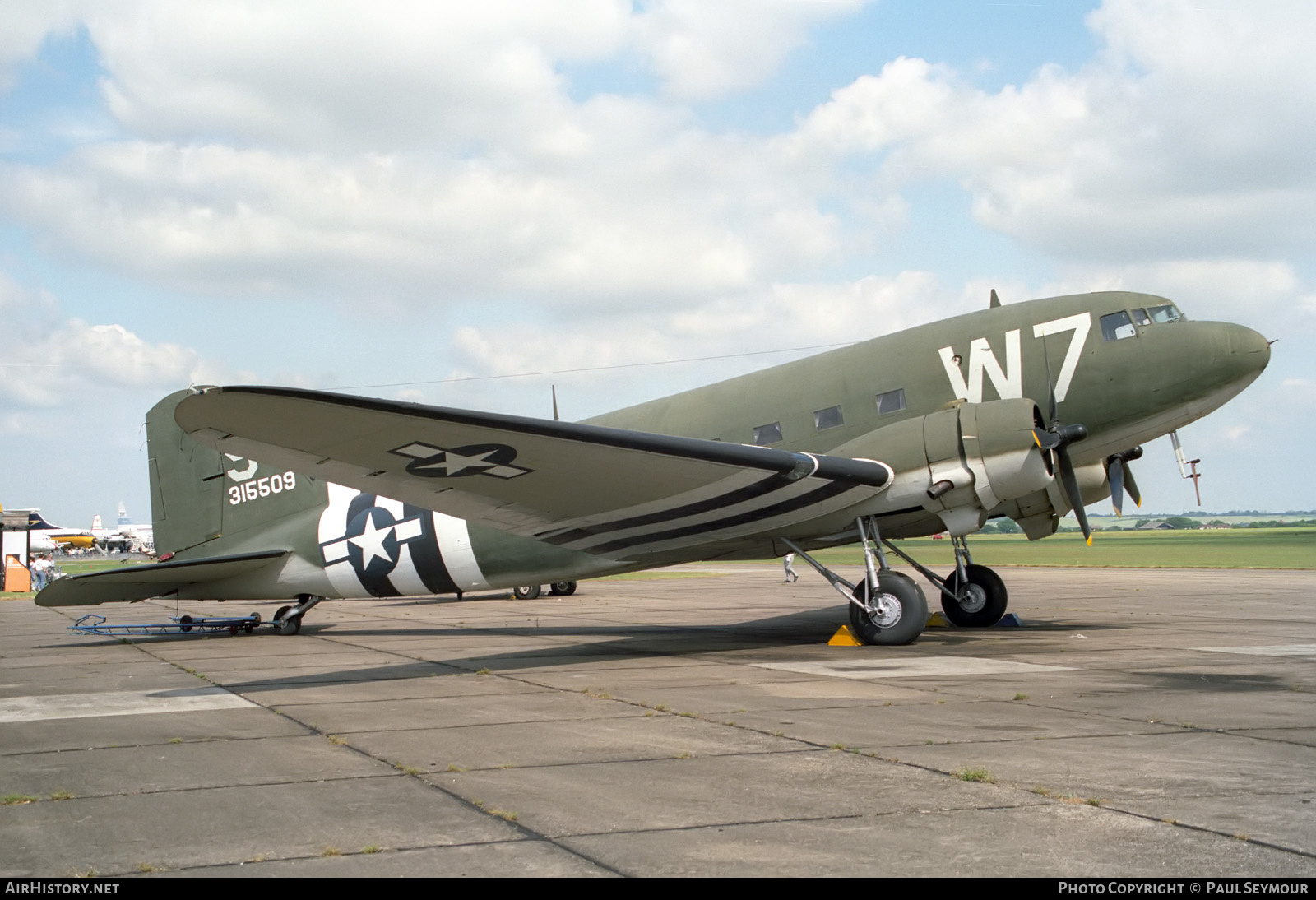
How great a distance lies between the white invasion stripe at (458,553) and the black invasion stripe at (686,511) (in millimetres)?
1950

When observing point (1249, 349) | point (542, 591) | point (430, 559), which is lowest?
point (542, 591)

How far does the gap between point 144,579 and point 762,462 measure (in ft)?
35.9

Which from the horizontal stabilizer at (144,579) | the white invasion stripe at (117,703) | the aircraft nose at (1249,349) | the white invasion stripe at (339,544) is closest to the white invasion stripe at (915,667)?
the aircraft nose at (1249,349)

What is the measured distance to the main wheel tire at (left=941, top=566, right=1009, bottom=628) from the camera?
55.2 feet

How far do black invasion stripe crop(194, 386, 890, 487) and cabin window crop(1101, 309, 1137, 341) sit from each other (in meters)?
3.80

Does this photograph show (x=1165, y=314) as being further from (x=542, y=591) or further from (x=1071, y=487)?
(x=542, y=591)

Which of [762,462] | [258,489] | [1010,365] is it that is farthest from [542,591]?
[762,462]

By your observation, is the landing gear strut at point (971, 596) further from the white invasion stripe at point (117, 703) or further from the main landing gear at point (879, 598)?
the white invasion stripe at point (117, 703)

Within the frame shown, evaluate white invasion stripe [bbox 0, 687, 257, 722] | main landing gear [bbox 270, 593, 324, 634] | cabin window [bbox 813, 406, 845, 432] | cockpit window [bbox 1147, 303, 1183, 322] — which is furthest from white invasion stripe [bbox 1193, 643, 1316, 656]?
main landing gear [bbox 270, 593, 324, 634]

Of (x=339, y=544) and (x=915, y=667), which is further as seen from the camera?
(x=339, y=544)

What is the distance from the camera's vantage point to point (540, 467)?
11883 millimetres

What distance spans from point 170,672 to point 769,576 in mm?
30905

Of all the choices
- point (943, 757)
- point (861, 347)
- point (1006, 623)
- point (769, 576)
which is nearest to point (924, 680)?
point (943, 757)

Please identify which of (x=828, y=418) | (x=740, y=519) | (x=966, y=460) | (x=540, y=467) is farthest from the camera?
(x=828, y=418)
